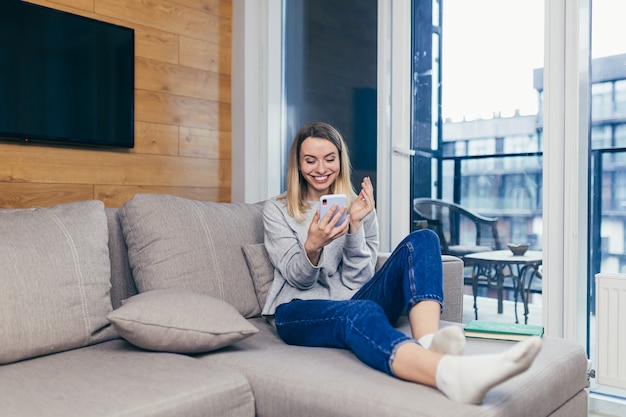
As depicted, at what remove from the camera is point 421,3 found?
113 inches

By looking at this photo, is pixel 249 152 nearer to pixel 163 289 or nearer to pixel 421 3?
pixel 421 3

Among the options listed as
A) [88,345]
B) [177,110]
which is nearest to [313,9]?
[177,110]

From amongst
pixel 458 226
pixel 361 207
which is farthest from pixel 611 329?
pixel 361 207

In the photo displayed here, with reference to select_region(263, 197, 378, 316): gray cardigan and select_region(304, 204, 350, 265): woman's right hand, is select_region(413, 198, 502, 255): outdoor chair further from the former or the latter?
select_region(304, 204, 350, 265): woman's right hand

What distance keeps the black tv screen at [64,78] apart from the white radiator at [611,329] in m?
2.11

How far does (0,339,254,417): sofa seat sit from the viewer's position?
1.21 meters

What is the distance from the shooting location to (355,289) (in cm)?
203

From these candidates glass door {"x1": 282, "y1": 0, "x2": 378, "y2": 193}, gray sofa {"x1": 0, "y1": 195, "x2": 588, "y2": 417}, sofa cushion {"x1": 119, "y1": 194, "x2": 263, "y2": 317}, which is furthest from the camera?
glass door {"x1": 282, "y1": 0, "x2": 378, "y2": 193}

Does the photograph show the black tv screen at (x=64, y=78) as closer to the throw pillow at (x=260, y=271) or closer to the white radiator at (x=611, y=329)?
the throw pillow at (x=260, y=271)

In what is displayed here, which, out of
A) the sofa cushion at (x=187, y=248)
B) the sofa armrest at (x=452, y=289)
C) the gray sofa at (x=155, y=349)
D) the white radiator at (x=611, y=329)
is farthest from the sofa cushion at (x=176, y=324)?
the white radiator at (x=611, y=329)

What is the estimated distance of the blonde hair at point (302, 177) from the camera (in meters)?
2.14

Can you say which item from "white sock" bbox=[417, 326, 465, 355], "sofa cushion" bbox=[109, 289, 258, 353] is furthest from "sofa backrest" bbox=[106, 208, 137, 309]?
"white sock" bbox=[417, 326, 465, 355]

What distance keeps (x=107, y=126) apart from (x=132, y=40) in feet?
1.43

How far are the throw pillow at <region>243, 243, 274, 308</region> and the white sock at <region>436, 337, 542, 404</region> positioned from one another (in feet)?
3.14
